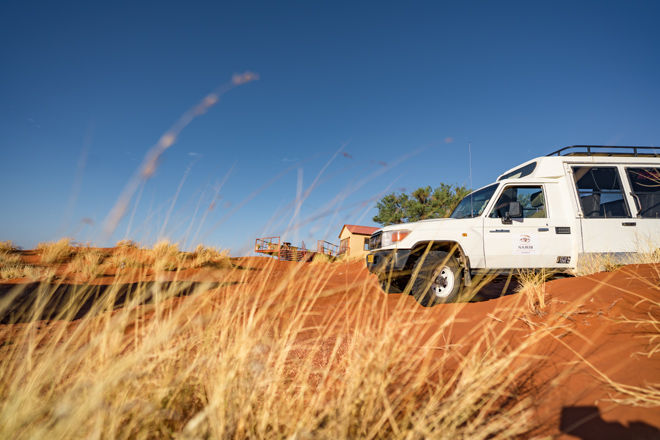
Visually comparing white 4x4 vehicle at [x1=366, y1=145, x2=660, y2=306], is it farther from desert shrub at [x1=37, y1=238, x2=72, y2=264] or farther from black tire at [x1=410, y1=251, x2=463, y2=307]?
desert shrub at [x1=37, y1=238, x2=72, y2=264]

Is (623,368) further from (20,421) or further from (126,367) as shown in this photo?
(20,421)

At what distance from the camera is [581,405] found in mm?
1609

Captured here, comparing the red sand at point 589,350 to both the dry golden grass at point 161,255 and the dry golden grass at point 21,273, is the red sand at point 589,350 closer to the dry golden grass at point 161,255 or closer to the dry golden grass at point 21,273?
the dry golden grass at point 161,255

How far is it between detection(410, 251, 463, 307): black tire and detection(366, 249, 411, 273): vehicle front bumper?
0.22 m

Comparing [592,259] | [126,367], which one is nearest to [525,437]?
[126,367]

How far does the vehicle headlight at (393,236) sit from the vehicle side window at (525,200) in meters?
1.59

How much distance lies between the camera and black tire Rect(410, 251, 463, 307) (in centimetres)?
432

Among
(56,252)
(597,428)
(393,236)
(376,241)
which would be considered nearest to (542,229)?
(393,236)

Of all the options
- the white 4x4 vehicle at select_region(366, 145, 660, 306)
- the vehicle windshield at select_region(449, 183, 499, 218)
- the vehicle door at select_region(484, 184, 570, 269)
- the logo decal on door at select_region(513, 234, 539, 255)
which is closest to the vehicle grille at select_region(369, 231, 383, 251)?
the white 4x4 vehicle at select_region(366, 145, 660, 306)

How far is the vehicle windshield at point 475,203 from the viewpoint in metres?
5.07

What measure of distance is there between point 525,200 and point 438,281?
97.0 inches

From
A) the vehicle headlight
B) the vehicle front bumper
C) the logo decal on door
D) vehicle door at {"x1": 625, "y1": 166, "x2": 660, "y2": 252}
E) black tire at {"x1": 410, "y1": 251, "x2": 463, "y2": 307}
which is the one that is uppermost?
vehicle door at {"x1": 625, "y1": 166, "x2": 660, "y2": 252}

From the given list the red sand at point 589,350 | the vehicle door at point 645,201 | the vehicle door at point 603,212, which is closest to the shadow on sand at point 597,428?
the red sand at point 589,350

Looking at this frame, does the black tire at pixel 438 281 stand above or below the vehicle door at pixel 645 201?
below
